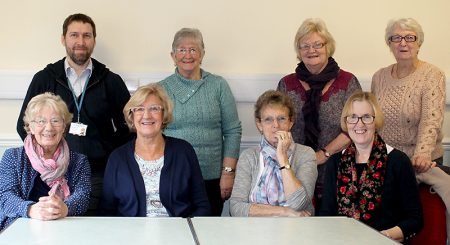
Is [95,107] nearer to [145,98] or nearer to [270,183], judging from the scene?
[145,98]

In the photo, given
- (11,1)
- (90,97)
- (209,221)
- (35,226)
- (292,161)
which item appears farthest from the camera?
(11,1)

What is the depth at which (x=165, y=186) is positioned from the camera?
294cm

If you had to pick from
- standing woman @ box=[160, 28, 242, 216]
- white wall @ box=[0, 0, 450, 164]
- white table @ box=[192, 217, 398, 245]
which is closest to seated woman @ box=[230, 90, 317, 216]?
white table @ box=[192, 217, 398, 245]

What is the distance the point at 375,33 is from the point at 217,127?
1.53 m

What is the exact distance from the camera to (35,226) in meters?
2.36

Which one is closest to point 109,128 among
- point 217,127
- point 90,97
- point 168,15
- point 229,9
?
point 90,97

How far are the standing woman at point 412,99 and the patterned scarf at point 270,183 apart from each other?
0.82 m

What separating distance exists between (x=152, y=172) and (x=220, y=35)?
158 centimetres

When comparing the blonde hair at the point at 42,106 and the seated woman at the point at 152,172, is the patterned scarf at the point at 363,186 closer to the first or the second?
the seated woman at the point at 152,172

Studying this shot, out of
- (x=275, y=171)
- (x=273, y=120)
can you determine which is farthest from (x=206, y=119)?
(x=275, y=171)

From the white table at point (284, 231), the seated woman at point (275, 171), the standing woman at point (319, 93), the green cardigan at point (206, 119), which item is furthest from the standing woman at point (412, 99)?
the white table at point (284, 231)

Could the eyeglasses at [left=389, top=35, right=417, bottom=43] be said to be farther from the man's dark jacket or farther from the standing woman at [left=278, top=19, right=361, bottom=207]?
the man's dark jacket

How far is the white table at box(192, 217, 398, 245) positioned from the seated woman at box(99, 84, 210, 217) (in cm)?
42

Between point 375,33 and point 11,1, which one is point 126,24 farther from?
point 375,33
